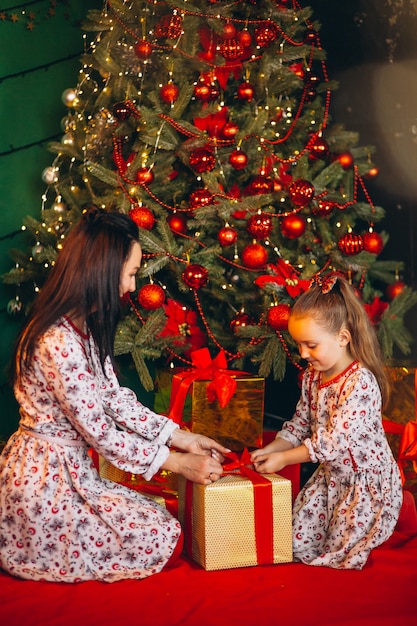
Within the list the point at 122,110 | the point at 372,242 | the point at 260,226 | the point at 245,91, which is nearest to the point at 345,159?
the point at 372,242

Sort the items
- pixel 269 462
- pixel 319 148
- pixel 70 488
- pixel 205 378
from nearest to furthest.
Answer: pixel 70 488 < pixel 269 462 < pixel 205 378 < pixel 319 148

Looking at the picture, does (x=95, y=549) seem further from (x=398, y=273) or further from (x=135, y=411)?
(x=398, y=273)

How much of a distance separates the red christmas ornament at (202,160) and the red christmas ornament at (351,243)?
0.66 m

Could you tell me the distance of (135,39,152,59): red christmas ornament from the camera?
10.6ft

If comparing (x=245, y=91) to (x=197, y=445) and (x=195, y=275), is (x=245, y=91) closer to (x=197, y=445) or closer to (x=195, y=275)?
(x=195, y=275)

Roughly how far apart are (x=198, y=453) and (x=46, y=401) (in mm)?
531

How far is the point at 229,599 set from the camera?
82.0 inches

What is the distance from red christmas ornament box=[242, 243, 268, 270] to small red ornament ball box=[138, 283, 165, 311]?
39 cm

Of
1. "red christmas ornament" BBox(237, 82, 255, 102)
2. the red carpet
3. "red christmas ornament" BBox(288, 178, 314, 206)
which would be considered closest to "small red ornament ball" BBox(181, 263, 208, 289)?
"red christmas ornament" BBox(288, 178, 314, 206)

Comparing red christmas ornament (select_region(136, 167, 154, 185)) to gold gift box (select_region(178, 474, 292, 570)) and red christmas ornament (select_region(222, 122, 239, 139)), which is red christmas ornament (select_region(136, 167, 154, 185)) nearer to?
red christmas ornament (select_region(222, 122, 239, 139))

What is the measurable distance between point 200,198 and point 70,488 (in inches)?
55.8

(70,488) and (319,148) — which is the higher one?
(319,148)

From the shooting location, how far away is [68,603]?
2.04 meters

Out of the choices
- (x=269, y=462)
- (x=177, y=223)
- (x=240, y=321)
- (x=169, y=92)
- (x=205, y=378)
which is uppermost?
(x=169, y=92)
